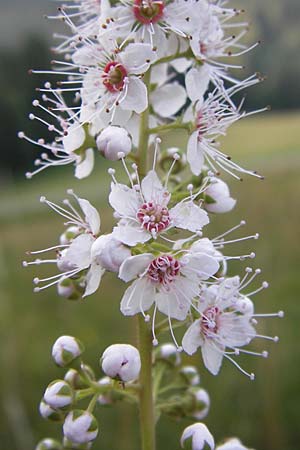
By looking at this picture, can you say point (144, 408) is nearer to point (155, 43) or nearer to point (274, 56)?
point (155, 43)

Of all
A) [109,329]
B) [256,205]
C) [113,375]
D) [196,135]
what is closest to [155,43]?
[196,135]

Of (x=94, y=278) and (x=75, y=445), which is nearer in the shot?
(x=94, y=278)

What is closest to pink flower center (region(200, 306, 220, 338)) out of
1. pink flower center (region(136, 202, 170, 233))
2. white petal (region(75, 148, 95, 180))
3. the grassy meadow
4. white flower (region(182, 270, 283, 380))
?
white flower (region(182, 270, 283, 380))

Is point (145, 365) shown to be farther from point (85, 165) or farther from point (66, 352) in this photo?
point (85, 165)

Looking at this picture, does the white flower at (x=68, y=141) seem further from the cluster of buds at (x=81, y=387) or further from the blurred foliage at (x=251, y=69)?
the blurred foliage at (x=251, y=69)

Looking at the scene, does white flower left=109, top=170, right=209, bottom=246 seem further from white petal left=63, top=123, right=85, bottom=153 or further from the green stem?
white petal left=63, top=123, right=85, bottom=153

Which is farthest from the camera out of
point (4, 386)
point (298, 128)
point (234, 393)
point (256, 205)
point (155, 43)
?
point (298, 128)

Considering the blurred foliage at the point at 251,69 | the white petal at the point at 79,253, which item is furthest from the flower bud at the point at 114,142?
the blurred foliage at the point at 251,69

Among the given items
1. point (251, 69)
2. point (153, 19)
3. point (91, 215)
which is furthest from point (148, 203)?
point (251, 69)
